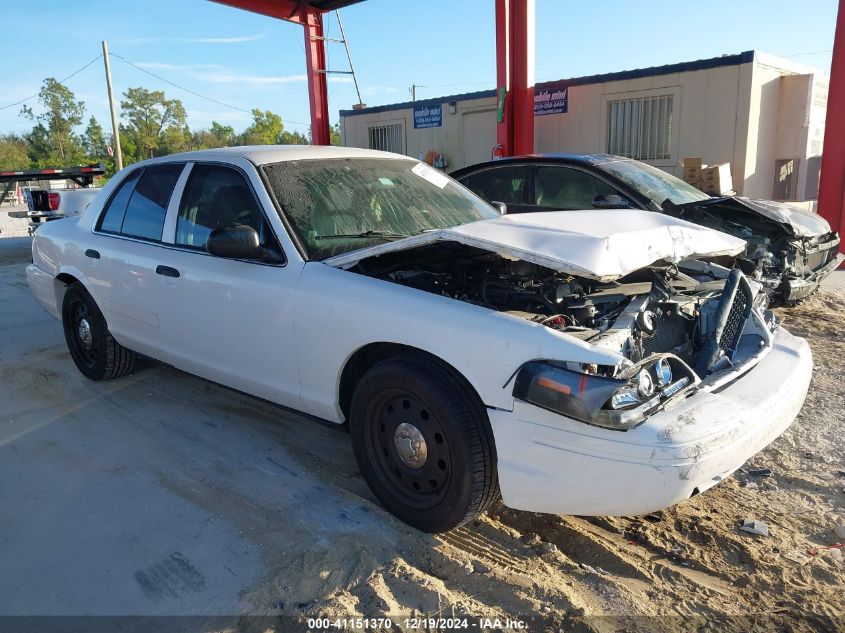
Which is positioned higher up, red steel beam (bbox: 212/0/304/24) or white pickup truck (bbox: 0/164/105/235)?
red steel beam (bbox: 212/0/304/24)

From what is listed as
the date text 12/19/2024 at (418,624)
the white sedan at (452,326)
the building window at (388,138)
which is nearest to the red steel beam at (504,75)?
the building window at (388,138)

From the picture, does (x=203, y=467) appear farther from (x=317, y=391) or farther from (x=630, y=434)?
(x=630, y=434)

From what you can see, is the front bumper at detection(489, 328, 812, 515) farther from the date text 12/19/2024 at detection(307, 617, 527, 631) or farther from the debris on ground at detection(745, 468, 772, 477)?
the debris on ground at detection(745, 468, 772, 477)

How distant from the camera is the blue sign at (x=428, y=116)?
1628cm

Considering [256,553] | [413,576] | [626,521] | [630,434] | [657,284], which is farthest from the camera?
[657,284]

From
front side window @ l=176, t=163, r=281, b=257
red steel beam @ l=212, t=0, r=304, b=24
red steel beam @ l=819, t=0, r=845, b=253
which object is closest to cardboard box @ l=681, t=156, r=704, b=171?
red steel beam @ l=819, t=0, r=845, b=253

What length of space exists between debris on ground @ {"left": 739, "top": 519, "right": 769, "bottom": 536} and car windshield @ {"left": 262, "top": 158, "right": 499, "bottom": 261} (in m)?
2.23

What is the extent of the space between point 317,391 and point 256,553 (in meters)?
0.80

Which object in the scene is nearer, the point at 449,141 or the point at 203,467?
the point at 203,467

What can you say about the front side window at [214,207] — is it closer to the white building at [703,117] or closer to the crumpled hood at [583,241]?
the crumpled hood at [583,241]

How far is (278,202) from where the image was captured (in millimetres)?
3521

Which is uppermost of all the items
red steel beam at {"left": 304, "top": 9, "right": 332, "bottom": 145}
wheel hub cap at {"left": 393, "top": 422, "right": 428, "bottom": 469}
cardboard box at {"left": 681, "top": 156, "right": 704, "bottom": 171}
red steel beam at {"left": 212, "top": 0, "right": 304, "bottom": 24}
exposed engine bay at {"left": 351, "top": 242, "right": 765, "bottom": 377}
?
red steel beam at {"left": 212, "top": 0, "right": 304, "bottom": 24}

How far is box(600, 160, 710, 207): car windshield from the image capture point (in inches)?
258

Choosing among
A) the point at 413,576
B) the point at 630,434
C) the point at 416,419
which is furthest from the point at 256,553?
the point at 630,434
